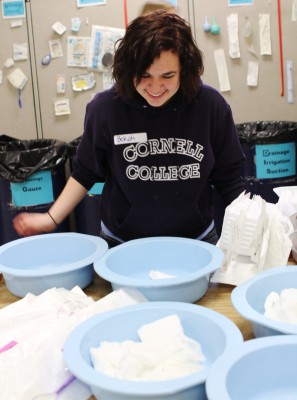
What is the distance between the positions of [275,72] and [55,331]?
270 cm

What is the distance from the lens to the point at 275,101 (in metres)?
3.18

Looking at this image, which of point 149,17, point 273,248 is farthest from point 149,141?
point 273,248

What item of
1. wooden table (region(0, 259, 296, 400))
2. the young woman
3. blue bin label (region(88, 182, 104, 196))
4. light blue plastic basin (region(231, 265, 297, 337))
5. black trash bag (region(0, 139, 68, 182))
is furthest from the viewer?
blue bin label (region(88, 182, 104, 196))

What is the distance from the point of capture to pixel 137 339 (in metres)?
0.92

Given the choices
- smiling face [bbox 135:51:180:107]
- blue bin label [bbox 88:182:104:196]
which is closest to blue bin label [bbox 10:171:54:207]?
blue bin label [bbox 88:182:104:196]

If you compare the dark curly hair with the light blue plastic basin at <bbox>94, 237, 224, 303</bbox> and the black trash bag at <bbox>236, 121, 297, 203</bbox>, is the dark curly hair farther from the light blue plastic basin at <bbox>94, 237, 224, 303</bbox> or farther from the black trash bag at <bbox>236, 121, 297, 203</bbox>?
the black trash bag at <bbox>236, 121, 297, 203</bbox>

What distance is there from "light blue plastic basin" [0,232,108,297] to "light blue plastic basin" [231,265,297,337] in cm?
40

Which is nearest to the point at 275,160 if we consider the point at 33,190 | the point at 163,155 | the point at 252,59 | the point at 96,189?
the point at 252,59

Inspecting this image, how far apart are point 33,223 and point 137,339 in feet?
2.06

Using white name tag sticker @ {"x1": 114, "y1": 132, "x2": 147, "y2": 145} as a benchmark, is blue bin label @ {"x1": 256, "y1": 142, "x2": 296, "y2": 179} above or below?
below

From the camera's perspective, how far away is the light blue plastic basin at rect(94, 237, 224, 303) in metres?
1.05

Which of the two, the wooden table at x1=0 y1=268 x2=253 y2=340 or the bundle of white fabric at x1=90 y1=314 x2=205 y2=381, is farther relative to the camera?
the wooden table at x1=0 y1=268 x2=253 y2=340

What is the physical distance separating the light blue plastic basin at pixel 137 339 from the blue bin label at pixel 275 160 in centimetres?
207

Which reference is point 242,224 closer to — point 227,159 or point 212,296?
point 212,296
